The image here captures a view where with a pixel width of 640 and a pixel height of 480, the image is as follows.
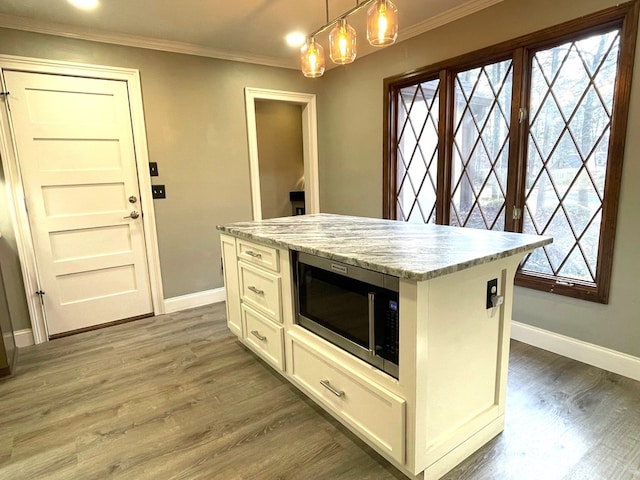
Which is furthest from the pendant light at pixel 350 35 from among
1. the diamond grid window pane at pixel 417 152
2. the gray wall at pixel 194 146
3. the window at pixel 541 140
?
the gray wall at pixel 194 146

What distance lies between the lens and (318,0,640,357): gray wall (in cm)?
205

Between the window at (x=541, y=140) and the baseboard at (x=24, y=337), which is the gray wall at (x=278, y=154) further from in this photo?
the baseboard at (x=24, y=337)

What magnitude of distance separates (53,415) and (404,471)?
5.92 feet

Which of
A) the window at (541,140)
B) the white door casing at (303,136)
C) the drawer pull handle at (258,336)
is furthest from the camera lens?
the white door casing at (303,136)

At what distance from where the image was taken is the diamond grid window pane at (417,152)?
3080mm

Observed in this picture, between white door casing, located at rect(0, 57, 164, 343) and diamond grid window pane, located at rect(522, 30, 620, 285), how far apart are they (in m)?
2.99

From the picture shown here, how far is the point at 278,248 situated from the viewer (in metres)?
1.93

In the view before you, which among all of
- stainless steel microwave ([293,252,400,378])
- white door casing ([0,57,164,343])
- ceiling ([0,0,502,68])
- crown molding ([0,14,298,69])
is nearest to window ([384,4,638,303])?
ceiling ([0,0,502,68])

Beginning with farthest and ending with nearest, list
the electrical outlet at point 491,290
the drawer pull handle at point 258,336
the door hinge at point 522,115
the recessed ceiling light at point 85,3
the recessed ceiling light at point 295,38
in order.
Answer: the recessed ceiling light at point 295,38
the door hinge at point 522,115
the recessed ceiling light at point 85,3
the drawer pull handle at point 258,336
the electrical outlet at point 491,290

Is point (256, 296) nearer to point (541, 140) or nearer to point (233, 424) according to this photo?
point (233, 424)

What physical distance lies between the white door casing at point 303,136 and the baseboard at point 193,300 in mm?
859

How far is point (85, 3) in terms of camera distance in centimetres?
235

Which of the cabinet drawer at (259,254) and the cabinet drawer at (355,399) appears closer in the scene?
the cabinet drawer at (355,399)

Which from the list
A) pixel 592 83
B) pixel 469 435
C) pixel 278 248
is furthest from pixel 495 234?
pixel 592 83
